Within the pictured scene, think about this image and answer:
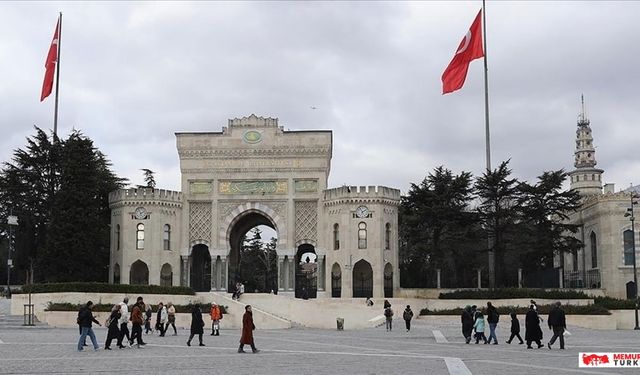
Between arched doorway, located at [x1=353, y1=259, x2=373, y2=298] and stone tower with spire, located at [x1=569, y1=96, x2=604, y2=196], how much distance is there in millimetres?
40009

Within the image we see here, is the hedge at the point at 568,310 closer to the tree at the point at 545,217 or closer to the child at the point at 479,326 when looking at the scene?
the tree at the point at 545,217

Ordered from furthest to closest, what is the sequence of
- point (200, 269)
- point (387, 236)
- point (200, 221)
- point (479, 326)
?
1. point (200, 269)
2. point (200, 221)
3. point (387, 236)
4. point (479, 326)

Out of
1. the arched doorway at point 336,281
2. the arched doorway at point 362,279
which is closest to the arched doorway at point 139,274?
the arched doorway at point 336,281

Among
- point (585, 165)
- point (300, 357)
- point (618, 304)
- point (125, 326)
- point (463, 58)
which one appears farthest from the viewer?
point (585, 165)

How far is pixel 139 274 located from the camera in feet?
174

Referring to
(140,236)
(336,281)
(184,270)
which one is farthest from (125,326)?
(184,270)

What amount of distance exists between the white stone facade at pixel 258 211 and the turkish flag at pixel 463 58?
987 centimetres

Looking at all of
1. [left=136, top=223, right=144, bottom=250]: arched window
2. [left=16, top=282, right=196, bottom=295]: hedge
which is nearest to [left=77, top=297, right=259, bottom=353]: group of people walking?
[left=16, top=282, right=196, bottom=295]: hedge

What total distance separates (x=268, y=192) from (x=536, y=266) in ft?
60.9

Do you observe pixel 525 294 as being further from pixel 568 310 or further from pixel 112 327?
pixel 112 327

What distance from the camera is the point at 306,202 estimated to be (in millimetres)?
53000

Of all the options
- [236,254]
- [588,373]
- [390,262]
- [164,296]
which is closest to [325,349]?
[588,373]

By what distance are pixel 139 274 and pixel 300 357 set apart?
34.7 meters

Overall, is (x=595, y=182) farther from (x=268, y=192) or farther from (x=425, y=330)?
(x=425, y=330)
